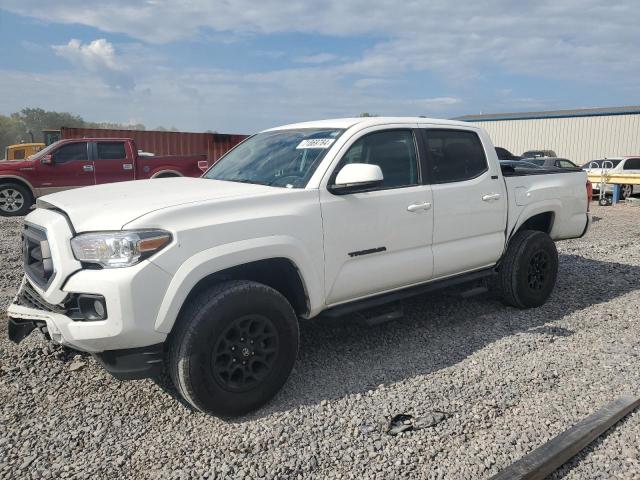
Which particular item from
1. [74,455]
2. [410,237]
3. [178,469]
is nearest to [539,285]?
[410,237]

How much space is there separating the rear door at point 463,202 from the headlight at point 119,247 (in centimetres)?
226

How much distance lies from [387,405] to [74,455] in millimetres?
1816

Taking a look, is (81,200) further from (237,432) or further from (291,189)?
(237,432)

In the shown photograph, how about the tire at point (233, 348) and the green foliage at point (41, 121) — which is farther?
the green foliage at point (41, 121)

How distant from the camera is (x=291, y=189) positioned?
136 inches

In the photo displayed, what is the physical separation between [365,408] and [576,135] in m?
33.6

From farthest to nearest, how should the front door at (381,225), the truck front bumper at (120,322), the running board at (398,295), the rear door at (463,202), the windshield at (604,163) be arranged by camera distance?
1. the windshield at (604,163)
2. the rear door at (463,202)
3. the running board at (398,295)
4. the front door at (381,225)
5. the truck front bumper at (120,322)

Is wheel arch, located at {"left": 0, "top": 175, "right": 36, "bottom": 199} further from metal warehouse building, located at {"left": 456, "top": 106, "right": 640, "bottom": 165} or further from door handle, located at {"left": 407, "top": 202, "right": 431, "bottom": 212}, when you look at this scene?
metal warehouse building, located at {"left": 456, "top": 106, "right": 640, "bottom": 165}

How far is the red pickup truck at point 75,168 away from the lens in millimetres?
11945

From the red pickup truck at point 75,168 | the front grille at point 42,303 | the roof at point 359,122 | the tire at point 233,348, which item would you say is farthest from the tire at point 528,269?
the red pickup truck at point 75,168

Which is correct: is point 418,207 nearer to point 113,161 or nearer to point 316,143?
point 316,143

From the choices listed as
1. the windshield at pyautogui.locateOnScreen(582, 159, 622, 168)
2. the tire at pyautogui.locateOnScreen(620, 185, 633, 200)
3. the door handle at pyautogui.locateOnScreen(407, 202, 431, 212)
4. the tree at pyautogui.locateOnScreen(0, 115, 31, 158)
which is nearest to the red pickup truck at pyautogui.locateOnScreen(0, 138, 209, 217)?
the door handle at pyautogui.locateOnScreen(407, 202, 431, 212)

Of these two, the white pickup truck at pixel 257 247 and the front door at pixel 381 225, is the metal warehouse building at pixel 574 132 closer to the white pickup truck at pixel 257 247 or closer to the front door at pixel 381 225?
the white pickup truck at pixel 257 247

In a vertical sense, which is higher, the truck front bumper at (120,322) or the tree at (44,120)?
the tree at (44,120)
